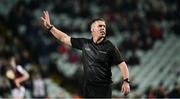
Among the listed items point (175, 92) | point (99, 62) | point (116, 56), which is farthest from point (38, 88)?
point (116, 56)

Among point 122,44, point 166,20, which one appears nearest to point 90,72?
point 122,44

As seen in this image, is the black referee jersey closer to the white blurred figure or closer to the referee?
the referee

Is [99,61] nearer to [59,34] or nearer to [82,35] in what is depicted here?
[59,34]

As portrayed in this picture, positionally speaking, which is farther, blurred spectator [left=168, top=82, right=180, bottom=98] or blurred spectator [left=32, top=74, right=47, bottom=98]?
blurred spectator [left=32, top=74, right=47, bottom=98]

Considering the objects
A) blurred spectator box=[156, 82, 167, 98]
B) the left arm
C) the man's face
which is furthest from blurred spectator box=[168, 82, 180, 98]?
the man's face

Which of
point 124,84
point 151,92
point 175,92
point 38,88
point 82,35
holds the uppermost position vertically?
point 82,35

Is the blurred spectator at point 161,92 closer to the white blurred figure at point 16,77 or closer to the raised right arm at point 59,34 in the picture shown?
the white blurred figure at point 16,77

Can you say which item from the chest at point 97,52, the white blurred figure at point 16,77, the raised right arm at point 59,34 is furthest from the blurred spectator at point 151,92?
the chest at point 97,52

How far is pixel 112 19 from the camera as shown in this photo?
→ 1877 cm

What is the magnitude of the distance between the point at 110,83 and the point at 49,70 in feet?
34.5

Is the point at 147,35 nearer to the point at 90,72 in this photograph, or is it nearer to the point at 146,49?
the point at 146,49

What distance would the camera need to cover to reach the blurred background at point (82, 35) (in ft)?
54.7

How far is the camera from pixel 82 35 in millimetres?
18719

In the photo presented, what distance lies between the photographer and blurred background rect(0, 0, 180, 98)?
54.7 ft
